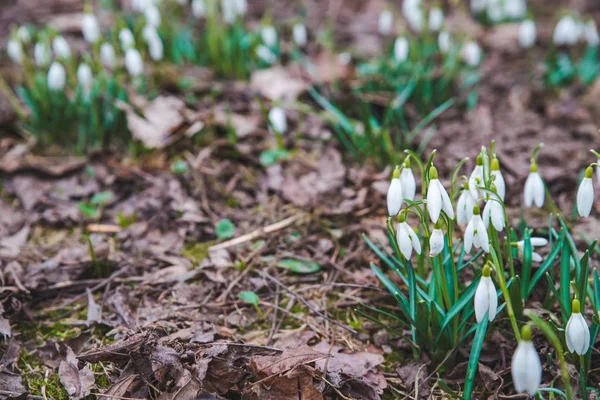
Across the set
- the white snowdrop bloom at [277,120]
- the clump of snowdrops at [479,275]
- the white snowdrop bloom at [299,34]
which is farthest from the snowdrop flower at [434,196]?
the white snowdrop bloom at [299,34]

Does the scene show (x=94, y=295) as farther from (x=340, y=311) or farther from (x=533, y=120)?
(x=533, y=120)

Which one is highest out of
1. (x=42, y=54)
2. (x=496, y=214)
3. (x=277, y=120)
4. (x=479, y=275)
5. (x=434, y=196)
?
(x=42, y=54)

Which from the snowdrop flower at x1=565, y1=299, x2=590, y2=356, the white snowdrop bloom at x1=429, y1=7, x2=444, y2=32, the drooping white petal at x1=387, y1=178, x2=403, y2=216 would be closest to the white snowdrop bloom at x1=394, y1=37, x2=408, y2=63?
the white snowdrop bloom at x1=429, y1=7, x2=444, y2=32

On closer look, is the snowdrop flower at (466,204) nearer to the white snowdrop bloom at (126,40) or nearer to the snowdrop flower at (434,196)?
the snowdrop flower at (434,196)

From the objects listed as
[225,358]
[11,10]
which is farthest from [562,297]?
[11,10]

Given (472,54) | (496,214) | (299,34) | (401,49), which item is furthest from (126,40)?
(496,214)

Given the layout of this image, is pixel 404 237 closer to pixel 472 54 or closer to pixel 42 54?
pixel 472 54
